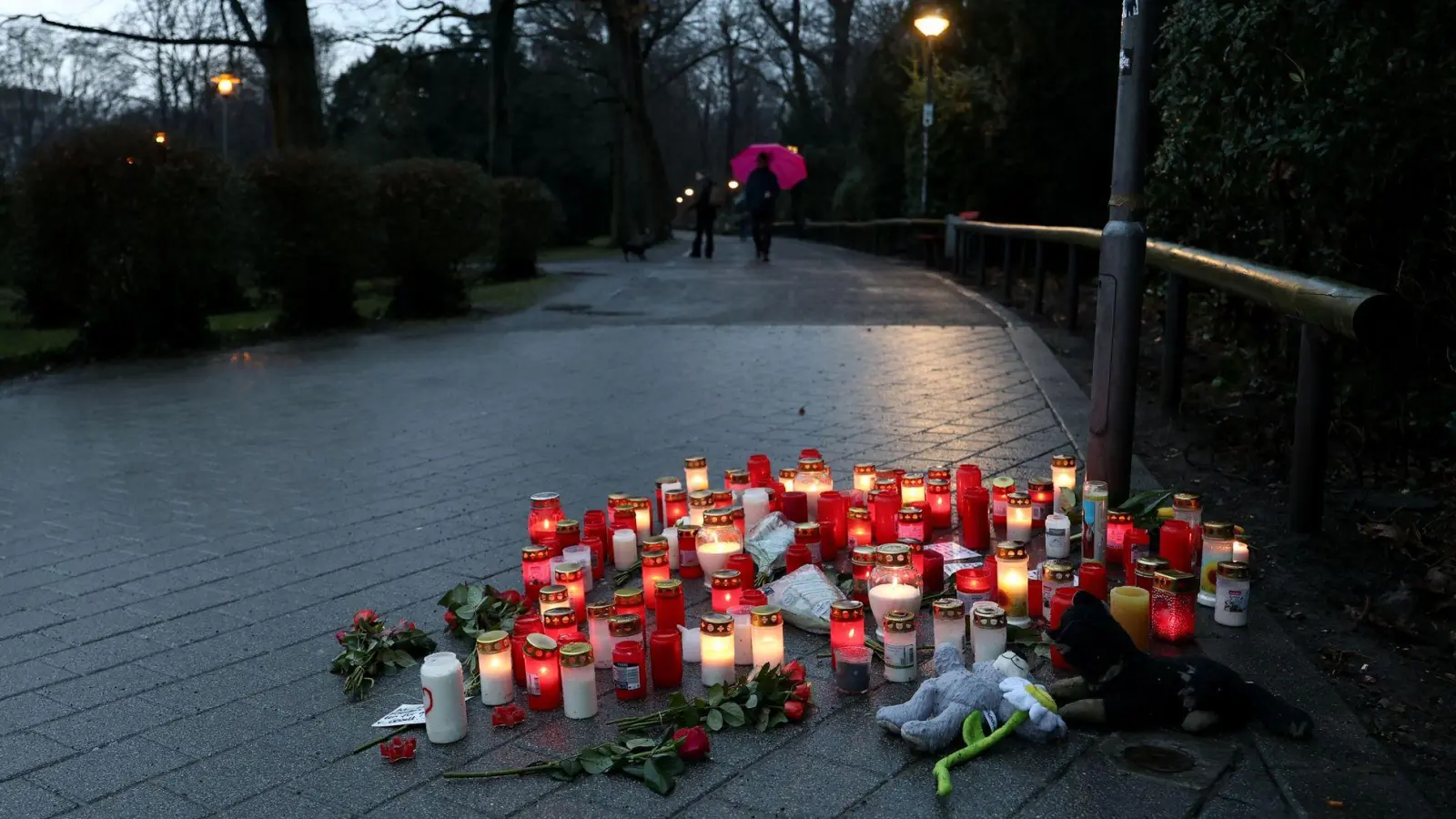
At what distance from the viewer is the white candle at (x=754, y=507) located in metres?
4.73

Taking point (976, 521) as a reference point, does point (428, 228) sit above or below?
above

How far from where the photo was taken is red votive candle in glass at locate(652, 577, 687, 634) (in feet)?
12.0

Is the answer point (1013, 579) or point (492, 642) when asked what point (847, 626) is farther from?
point (492, 642)

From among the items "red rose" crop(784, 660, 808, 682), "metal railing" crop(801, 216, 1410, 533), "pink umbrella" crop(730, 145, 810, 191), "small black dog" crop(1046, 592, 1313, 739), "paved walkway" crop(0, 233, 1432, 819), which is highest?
"pink umbrella" crop(730, 145, 810, 191)

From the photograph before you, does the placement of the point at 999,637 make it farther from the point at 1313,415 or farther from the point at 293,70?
the point at 293,70

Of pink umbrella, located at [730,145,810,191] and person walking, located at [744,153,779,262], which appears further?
pink umbrella, located at [730,145,810,191]

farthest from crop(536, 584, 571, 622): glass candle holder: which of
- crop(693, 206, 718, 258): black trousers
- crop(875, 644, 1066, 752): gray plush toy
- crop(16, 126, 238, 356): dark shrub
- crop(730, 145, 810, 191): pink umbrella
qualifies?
crop(730, 145, 810, 191): pink umbrella

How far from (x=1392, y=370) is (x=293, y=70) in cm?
1426

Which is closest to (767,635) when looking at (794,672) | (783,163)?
(794,672)

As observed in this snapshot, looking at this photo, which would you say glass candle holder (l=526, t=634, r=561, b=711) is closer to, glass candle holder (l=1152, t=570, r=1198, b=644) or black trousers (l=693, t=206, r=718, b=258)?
glass candle holder (l=1152, t=570, r=1198, b=644)

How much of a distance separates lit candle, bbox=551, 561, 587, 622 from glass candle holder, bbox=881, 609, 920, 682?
3.41 feet

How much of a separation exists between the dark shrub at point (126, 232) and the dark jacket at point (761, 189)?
39.8 ft

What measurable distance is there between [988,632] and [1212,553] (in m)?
1.05

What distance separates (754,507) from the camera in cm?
474
